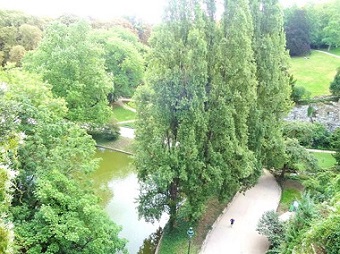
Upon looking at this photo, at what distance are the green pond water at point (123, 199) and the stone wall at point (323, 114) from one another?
16472 millimetres

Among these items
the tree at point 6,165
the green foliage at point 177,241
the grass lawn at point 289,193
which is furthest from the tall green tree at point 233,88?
the tree at point 6,165

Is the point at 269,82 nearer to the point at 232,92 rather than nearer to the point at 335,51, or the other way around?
the point at 232,92

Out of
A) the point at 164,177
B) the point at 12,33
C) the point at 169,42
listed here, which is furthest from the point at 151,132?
the point at 12,33

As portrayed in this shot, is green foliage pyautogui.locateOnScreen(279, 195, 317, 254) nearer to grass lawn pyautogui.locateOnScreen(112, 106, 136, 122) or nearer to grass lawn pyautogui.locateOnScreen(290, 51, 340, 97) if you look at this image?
grass lawn pyautogui.locateOnScreen(112, 106, 136, 122)

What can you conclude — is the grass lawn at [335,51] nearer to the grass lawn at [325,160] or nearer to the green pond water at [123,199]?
the grass lawn at [325,160]

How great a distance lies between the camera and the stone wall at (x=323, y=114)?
34656 mm

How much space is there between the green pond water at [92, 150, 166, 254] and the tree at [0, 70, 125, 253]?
16.3 feet

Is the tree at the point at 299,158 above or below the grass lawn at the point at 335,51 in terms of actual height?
below

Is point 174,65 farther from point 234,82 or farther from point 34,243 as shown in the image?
point 34,243

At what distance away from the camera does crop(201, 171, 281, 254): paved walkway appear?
20125 mm

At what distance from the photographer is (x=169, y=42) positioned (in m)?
18.0

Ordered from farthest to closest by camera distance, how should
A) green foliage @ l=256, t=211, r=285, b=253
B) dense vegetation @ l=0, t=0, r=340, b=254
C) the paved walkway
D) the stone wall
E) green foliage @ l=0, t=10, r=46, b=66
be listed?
green foliage @ l=0, t=10, r=46, b=66 → the stone wall → the paved walkway → green foliage @ l=256, t=211, r=285, b=253 → dense vegetation @ l=0, t=0, r=340, b=254

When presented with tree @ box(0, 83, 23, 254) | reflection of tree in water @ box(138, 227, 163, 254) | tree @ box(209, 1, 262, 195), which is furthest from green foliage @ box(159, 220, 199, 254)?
tree @ box(0, 83, 23, 254)

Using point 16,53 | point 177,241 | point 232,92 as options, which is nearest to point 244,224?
point 177,241
